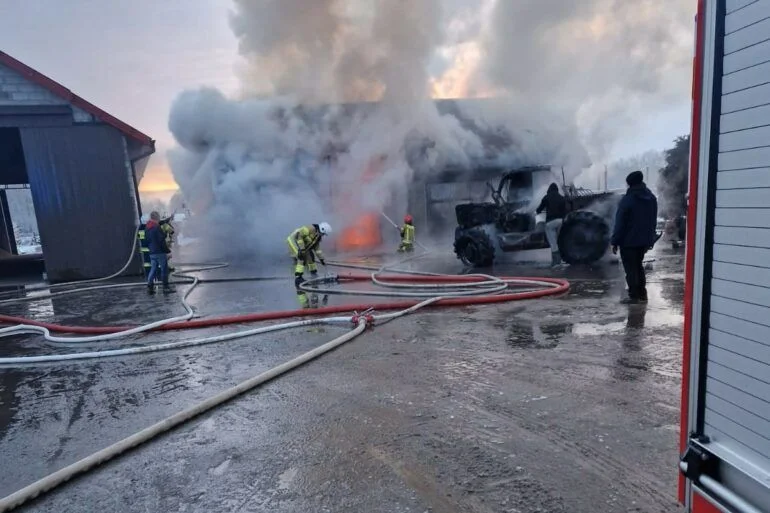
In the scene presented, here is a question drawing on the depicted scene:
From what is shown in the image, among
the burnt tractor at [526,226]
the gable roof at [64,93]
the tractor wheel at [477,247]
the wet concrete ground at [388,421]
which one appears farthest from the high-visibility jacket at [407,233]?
the wet concrete ground at [388,421]

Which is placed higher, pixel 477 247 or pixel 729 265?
pixel 729 265

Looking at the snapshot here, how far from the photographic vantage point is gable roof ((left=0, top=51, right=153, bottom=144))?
32.7 feet

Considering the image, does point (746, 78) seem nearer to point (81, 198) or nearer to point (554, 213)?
point (554, 213)

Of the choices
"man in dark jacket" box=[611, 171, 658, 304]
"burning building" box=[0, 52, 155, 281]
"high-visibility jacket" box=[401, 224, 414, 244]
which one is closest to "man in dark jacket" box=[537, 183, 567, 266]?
"man in dark jacket" box=[611, 171, 658, 304]

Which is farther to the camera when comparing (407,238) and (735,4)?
(407,238)

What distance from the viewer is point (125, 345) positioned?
5.14 metres

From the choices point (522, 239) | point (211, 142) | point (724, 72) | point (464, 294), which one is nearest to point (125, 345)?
point (464, 294)

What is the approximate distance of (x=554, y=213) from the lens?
913cm

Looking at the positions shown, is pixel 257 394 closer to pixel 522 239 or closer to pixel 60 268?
pixel 522 239

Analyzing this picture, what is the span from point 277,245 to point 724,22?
1529cm

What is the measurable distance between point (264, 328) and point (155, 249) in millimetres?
4900

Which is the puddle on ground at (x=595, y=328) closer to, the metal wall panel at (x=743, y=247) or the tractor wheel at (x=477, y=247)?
the metal wall panel at (x=743, y=247)

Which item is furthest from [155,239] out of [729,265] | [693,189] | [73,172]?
[729,265]

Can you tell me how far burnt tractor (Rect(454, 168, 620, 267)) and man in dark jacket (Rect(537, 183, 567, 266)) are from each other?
144mm
